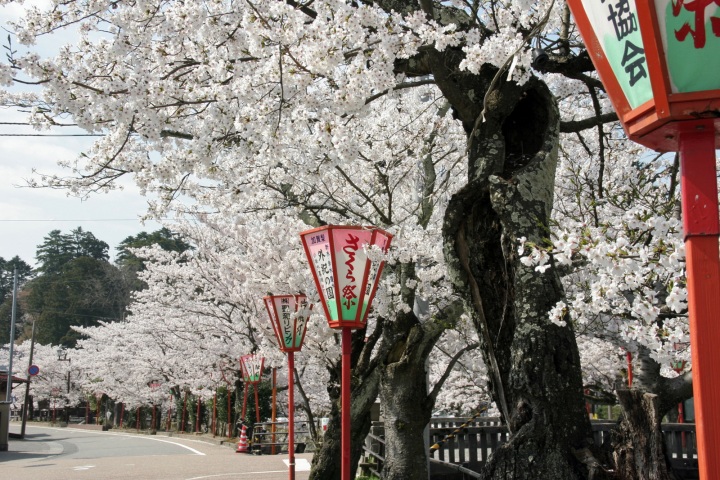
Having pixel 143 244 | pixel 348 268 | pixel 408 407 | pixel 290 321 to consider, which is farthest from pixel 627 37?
pixel 143 244

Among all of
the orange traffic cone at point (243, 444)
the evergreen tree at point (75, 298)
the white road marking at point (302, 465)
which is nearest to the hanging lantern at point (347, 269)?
the white road marking at point (302, 465)

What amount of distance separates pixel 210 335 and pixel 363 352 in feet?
52.2

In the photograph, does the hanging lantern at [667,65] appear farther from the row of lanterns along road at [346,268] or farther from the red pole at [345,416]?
the row of lanterns along road at [346,268]

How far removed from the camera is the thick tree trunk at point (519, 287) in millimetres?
3787

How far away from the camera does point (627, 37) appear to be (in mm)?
2180

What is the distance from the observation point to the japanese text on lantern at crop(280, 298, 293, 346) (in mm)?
10516

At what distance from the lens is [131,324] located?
34.8 meters

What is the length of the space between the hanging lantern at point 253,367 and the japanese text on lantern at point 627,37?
16742 millimetres

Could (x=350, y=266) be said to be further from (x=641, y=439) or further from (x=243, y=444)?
(x=243, y=444)

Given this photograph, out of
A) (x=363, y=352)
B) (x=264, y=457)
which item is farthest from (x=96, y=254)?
(x=363, y=352)

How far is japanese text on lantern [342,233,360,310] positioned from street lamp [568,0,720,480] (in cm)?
509

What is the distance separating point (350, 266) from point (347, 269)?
0.05 m

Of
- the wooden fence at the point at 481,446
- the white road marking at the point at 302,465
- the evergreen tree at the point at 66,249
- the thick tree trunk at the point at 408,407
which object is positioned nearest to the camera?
the thick tree trunk at the point at 408,407

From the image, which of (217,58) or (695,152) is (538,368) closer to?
(695,152)
